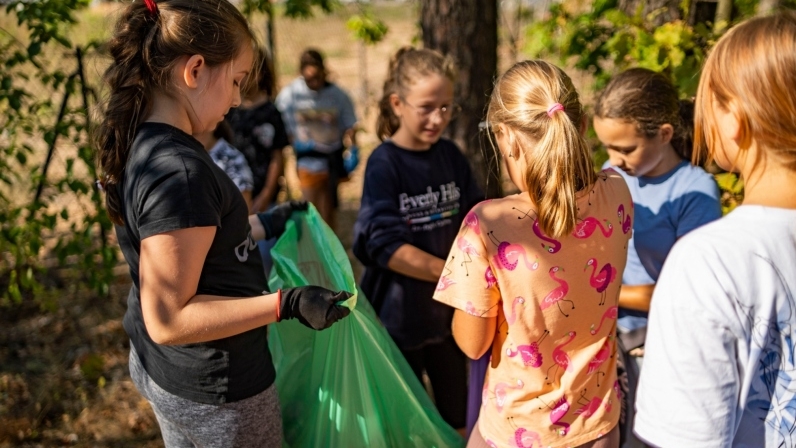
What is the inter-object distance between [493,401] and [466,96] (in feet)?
7.80

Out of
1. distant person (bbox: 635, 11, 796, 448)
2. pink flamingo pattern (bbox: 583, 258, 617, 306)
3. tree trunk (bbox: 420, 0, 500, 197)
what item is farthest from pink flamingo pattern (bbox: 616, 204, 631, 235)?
tree trunk (bbox: 420, 0, 500, 197)

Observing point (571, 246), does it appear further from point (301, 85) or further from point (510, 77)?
point (301, 85)

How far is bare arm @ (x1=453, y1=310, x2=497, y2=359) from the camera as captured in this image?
1.57 metres

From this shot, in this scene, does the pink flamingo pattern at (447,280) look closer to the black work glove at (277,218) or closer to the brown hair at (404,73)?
the black work glove at (277,218)

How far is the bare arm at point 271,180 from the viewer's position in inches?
162

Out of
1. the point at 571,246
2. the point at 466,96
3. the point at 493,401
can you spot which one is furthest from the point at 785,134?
the point at 466,96

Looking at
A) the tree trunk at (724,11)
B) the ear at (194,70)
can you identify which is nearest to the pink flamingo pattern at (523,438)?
the ear at (194,70)

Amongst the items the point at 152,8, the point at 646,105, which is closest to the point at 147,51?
the point at 152,8

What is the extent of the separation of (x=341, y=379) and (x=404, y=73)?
1.07m

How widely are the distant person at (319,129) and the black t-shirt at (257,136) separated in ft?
3.43

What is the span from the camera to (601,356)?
1.63m

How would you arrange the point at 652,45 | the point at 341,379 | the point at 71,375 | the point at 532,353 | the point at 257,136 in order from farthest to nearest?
the point at 257,136 → the point at 71,375 → the point at 652,45 → the point at 341,379 → the point at 532,353

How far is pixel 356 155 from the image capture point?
16.9 feet

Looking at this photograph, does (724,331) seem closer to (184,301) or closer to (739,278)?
(739,278)
